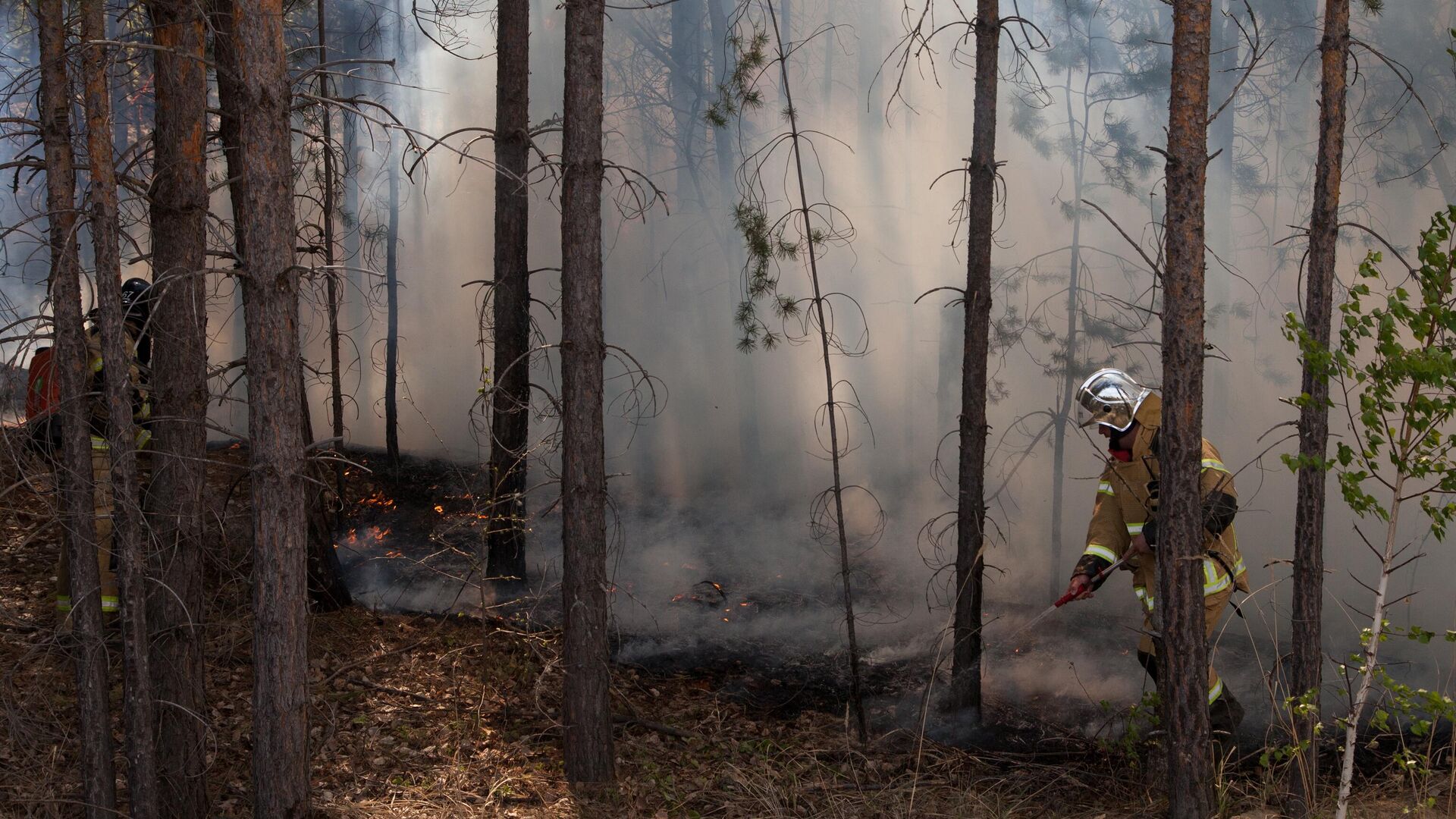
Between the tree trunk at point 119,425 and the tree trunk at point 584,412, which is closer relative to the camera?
the tree trunk at point 119,425

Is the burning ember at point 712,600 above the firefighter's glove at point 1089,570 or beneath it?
beneath

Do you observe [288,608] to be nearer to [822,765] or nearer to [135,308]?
[135,308]

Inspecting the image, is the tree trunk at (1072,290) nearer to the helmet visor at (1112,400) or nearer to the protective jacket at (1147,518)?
the protective jacket at (1147,518)

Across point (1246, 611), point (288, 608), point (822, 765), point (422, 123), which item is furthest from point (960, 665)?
point (422, 123)

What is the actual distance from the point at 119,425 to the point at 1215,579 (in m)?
5.55

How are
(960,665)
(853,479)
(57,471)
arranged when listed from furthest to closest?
(853,479) → (960,665) → (57,471)

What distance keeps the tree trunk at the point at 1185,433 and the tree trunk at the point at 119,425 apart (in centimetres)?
462

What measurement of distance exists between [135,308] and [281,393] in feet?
7.66

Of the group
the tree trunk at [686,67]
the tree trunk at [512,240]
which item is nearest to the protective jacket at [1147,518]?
the tree trunk at [512,240]

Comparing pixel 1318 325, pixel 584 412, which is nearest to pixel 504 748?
pixel 584 412

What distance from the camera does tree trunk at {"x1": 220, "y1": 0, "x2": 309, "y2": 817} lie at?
4.27m

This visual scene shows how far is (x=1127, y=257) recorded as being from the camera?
1054 centimetres

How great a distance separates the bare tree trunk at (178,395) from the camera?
199 inches

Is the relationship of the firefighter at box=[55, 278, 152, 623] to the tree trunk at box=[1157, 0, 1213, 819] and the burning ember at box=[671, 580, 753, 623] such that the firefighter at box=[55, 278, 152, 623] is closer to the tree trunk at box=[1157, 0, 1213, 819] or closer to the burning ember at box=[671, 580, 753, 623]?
the burning ember at box=[671, 580, 753, 623]
